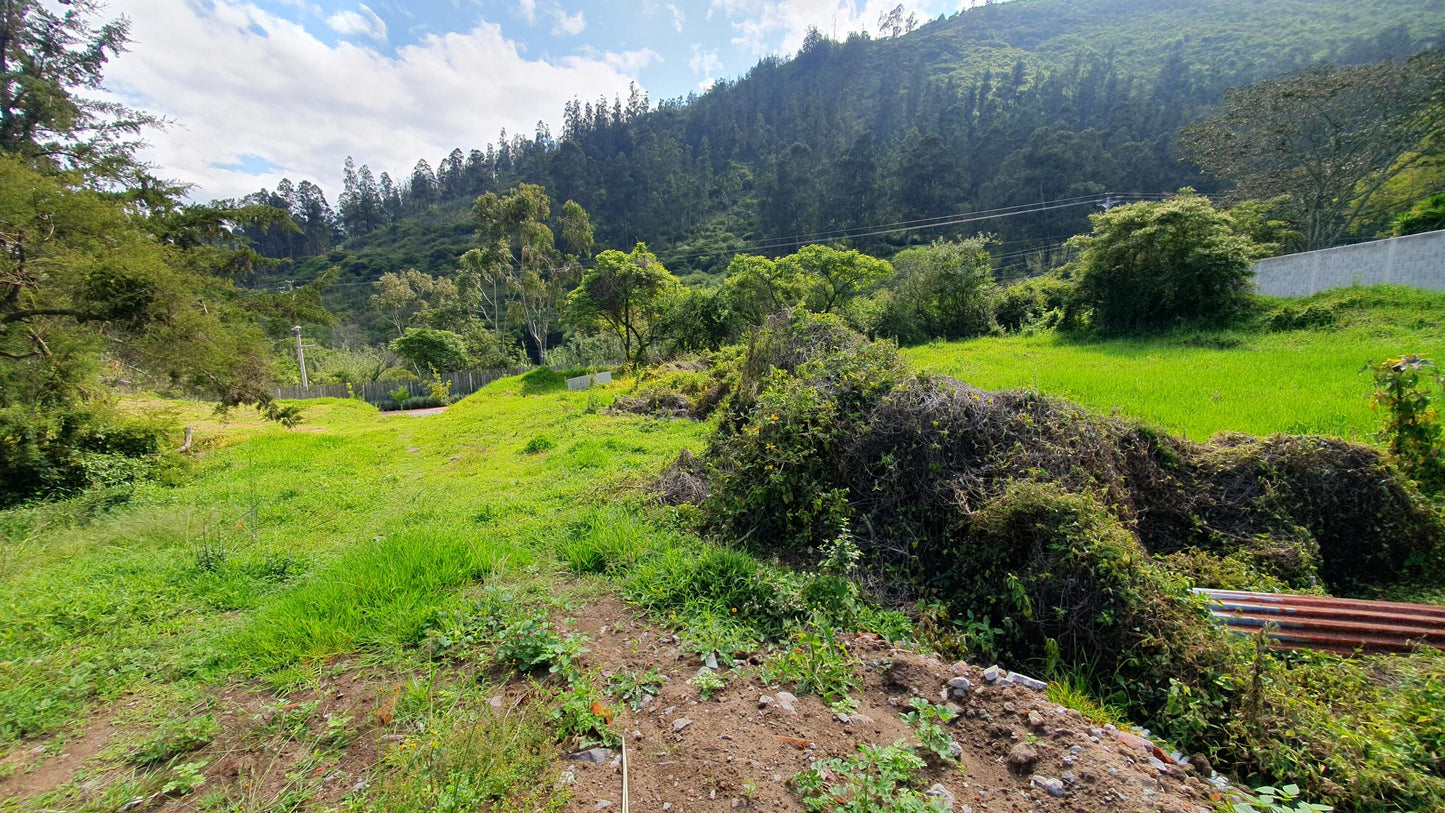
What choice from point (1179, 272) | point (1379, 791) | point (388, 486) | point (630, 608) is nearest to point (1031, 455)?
point (1379, 791)

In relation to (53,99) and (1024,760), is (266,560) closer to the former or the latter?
(1024,760)

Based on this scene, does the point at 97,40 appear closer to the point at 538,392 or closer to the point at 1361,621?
Result: the point at 538,392

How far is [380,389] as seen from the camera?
29.6 m

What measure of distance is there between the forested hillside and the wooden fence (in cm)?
2098

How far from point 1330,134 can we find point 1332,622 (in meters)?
26.5

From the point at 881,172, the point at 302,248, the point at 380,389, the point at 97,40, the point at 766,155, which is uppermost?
the point at 766,155

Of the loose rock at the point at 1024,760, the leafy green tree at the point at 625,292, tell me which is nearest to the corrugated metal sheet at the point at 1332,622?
the loose rock at the point at 1024,760

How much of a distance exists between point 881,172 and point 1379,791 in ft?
181

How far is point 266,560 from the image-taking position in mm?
4594

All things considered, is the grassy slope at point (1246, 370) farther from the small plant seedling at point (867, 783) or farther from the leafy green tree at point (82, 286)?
the leafy green tree at point (82, 286)

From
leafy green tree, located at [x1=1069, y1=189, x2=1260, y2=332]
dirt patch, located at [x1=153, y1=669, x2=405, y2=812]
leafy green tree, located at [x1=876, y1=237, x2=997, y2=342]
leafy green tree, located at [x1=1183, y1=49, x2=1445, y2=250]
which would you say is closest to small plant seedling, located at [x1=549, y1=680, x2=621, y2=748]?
dirt patch, located at [x1=153, y1=669, x2=405, y2=812]

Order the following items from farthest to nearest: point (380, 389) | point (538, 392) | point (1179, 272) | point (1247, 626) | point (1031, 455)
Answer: point (380, 389) < point (538, 392) < point (1179, 272) < point (1031, 455) < point (1247, 626)

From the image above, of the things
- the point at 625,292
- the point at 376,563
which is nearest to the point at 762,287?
the point at 625,292

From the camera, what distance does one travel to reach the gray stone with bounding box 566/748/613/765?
→ 213 cm
